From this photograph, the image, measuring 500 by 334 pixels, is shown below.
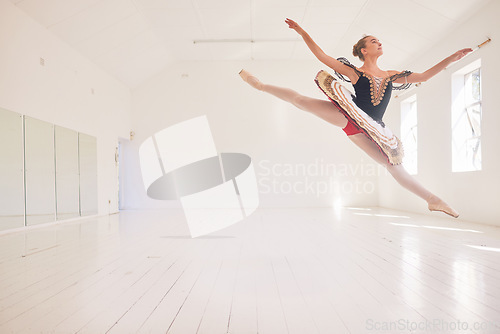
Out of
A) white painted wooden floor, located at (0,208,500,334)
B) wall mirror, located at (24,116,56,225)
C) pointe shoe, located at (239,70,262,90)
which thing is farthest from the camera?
wall mirror, located at (24,116,56,225)

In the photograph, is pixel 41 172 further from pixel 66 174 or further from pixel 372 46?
pixel 372 46

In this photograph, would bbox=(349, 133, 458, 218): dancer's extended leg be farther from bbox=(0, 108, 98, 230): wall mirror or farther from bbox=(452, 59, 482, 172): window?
bbox=(0, 108, 98, 230): wall mirror

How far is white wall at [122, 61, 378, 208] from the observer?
940 centimetres

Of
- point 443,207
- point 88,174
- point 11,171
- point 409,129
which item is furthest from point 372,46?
point 88,174

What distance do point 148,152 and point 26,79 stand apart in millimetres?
4287

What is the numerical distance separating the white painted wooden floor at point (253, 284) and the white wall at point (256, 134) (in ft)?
16.6

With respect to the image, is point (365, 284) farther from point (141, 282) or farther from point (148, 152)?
point (148, 152)

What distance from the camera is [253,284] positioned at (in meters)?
2.34

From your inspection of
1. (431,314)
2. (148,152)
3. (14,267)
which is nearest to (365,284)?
(431,314)

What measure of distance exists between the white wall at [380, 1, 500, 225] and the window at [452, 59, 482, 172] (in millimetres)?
97

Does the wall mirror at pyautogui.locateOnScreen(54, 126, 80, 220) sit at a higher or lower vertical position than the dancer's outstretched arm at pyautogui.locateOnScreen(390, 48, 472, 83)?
lower

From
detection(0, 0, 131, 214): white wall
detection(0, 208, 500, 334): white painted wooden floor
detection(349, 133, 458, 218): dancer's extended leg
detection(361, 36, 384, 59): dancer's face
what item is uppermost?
detection(0, 0, 131, 214): white wall

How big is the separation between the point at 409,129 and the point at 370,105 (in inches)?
231

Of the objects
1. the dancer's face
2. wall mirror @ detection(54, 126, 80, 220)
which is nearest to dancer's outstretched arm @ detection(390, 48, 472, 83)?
the dancer's face
